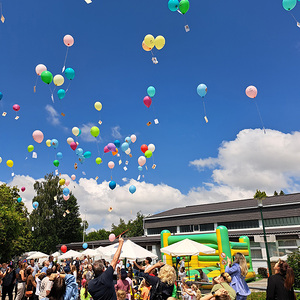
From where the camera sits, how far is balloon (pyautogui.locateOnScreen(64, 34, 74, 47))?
11.1m

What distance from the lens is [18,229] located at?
2523cm

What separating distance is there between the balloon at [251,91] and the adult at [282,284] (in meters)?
8.03

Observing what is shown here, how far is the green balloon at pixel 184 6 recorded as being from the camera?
9094 millimetres

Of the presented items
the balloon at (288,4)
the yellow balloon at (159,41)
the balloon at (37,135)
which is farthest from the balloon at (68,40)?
the balloon at (288,4)

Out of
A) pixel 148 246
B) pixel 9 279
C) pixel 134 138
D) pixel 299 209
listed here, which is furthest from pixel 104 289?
pixel 148 246

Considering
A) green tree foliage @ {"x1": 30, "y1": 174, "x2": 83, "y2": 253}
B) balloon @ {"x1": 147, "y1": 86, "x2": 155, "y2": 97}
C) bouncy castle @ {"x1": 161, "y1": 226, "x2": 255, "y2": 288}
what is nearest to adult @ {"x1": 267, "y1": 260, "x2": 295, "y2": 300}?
bouncy castle @ {"x1": 161, "y1": 226, "x2": 255, "y2": 288}

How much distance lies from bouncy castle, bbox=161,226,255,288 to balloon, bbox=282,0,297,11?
10.4 meters

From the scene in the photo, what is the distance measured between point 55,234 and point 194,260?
34.0m

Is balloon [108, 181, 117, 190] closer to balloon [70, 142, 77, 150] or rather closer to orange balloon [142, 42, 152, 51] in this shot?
balloon [70, 142, 77, 150]

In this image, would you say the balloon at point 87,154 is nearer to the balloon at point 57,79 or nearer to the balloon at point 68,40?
the balloon at point 57,79

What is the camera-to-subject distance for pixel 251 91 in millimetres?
10773

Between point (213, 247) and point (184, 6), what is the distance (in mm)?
12621

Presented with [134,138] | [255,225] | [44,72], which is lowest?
[255,225]

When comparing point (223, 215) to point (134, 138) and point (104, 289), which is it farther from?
point (104, 289)
